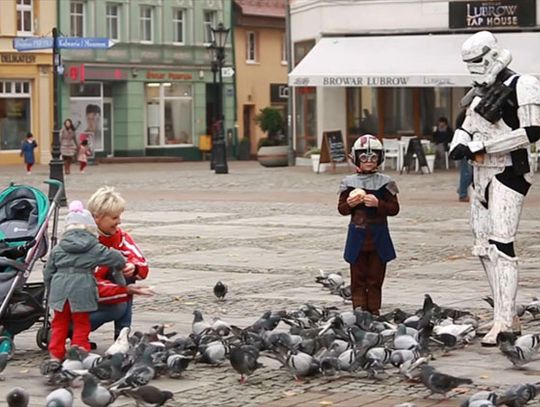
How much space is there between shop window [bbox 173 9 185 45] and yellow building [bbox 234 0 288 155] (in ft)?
10.1

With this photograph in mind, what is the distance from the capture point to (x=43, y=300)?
32.5ft

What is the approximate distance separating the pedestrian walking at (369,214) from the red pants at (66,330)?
7.36 feet

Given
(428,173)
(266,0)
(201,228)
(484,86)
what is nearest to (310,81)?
(428,173)

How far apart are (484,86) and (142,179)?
29.2 m

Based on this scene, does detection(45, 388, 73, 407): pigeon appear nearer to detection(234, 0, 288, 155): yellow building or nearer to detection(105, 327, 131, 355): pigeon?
detection(105, 327, 131, 355): pigeon

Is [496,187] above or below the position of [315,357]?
above

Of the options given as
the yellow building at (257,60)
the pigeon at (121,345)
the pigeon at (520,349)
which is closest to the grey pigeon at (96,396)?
the pigeon at (121,345)

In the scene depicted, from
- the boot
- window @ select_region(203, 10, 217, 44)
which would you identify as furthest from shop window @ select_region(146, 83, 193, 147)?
the boot

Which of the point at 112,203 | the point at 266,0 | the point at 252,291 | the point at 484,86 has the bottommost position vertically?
the point at 252,291

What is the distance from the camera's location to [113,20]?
5544cm

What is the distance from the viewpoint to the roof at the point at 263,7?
60906mm

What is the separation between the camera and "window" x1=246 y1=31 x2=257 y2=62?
61938 millimetres

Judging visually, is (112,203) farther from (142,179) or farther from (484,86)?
(142,179)

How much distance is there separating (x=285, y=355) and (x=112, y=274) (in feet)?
5.11
